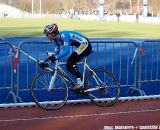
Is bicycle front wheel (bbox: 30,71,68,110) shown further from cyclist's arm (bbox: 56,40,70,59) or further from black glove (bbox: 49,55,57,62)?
cyclist's arm (bbox: 56,40,70,59)

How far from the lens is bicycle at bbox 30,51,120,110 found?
30.1ft

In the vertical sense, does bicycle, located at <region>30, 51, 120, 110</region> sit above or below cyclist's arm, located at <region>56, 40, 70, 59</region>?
below

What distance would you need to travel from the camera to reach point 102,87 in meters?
9.70

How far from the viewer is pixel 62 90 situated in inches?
368

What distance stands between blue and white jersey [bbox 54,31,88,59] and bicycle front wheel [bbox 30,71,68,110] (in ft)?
1.57

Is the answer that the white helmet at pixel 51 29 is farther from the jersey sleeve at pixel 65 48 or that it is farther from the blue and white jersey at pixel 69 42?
the jersey sleeve at pixel 65 48

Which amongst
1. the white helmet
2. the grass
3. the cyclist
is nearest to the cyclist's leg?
the cyclist

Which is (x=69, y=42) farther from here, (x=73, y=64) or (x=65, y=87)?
(x=65, y=87)

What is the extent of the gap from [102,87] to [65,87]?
2.85ft

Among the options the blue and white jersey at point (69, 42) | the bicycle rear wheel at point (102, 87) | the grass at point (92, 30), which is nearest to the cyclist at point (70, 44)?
the blue and white jersey at point (69, 42)

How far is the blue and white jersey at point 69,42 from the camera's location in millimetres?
8978

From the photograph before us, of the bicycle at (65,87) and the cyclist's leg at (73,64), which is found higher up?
the cyclist's leg at (73,64)

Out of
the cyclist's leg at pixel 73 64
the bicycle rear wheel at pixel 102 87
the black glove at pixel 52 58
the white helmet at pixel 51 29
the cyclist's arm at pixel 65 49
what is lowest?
the bicycle rear wheel at pixel 102 87

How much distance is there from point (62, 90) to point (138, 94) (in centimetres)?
244
